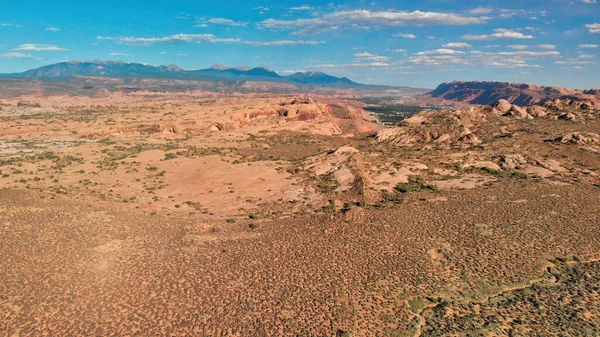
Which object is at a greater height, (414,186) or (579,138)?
(579,138)

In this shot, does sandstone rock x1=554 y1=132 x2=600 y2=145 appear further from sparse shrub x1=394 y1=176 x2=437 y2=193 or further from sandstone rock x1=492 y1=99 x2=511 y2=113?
sparse shrub x1=394 y1=176 x2=437 y2=193

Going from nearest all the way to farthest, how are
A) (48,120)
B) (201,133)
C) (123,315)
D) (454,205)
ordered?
(123,315), (454,205), (201,133), (48,120)

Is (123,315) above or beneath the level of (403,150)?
beneath

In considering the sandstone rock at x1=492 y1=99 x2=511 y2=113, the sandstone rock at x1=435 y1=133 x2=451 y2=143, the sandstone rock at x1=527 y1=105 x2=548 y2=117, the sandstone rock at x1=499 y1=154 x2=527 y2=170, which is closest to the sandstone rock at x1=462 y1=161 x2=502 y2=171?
the sandstone rock at x1=499 y1=154 x2=527 y2=170

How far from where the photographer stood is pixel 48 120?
298 feet

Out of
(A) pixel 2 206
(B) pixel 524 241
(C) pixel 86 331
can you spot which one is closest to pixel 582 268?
(B) pixel 524 241

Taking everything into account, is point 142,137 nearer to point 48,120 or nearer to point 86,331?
point 48,120

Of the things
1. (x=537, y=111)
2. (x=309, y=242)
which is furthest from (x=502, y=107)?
(x=309, y=242)

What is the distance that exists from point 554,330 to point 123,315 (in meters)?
19.8

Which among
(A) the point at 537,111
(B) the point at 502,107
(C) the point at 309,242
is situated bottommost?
(C) the point at 309,242

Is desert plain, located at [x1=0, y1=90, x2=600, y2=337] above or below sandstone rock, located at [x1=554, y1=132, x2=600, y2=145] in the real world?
below

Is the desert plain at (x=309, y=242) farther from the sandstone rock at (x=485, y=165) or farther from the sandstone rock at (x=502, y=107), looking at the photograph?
the sandstone rock at (x=502, y=107)

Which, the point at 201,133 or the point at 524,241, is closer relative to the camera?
the point at 524,241

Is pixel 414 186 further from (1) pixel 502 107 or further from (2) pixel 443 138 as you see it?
(1) pixel 502 107
